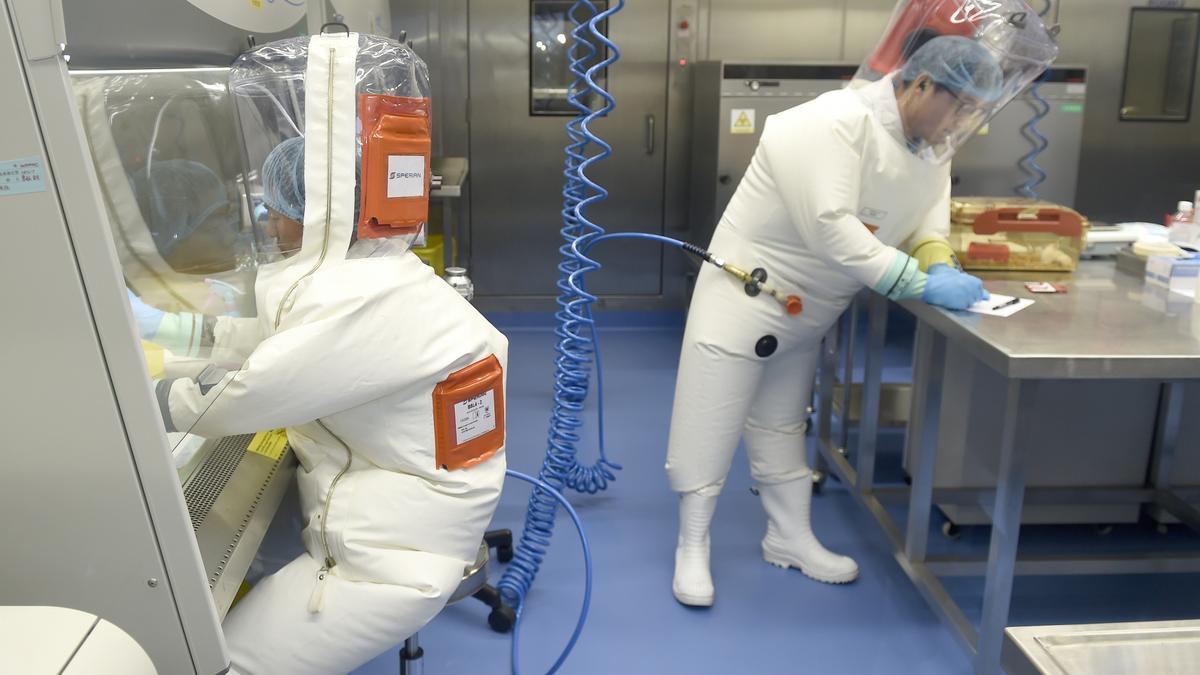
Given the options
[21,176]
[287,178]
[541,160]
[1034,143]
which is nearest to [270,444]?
[287,178]

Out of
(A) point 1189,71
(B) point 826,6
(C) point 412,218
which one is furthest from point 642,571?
(A) point 1189,71

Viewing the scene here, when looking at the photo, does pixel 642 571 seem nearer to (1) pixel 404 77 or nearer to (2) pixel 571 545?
(2) pixel 571 545

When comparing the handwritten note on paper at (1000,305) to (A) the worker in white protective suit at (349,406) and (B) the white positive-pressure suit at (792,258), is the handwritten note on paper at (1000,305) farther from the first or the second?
(A) the worker in white protective suit at (349,406)

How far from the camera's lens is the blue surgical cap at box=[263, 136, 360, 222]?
1210mm

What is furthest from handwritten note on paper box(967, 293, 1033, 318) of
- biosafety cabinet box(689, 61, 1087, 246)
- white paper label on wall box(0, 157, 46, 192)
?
biosafety cabinet box(689, 61, 1087, 246)

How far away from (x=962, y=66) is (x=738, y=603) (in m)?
1.37

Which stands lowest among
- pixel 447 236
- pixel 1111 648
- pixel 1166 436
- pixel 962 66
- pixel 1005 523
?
pixel 1166 436

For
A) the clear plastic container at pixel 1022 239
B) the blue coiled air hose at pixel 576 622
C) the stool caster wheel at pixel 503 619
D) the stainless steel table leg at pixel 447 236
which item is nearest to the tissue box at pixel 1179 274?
the clear plastic container at pixel 1022 239

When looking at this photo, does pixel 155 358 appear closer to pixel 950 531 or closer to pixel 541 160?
pixel 950 531

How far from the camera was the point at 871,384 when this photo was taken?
2529 mm

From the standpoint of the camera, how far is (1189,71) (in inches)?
191

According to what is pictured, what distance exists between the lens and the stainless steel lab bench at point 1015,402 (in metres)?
1.62

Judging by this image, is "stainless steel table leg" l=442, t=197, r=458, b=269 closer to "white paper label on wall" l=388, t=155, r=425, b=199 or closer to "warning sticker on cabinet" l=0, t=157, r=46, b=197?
"white paper label on wall" l=388, t=155, r=425, b=199

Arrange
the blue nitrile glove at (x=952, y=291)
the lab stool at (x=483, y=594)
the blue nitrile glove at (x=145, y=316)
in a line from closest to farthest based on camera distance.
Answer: the blue nitrile glove at (x=145, y=316)
the lab stool at (x=483, y=594)
the blue nitrile glove at (x=952, y=291)
